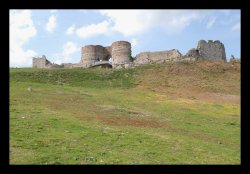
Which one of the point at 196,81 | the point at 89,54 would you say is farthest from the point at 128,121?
the point at 89,54

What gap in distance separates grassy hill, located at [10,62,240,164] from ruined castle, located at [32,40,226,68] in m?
6.36

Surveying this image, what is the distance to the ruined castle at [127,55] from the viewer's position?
2092 inches

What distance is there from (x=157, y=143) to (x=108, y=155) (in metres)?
3.43

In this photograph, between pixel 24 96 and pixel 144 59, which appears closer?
pixel 24 96

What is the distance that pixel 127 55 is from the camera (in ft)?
187

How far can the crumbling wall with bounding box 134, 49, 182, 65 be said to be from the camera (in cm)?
5278

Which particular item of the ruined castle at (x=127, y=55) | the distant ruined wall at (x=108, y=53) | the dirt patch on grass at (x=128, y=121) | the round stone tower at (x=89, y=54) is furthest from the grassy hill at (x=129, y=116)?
the round stone tower at (x=89, y=54)

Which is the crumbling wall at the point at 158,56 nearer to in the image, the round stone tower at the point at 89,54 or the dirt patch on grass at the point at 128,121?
the round stone tower at the point at 89,54

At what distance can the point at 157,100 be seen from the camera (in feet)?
106

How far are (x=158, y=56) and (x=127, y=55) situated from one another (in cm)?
511
